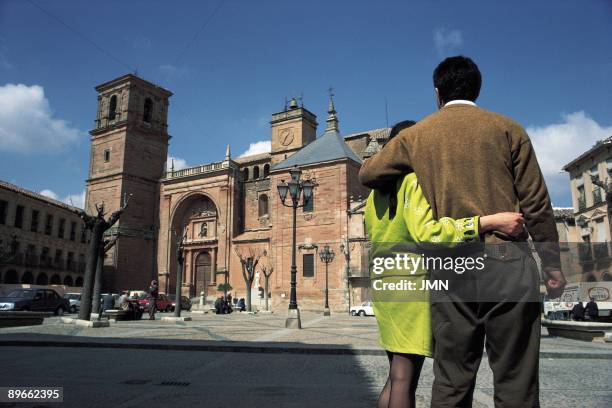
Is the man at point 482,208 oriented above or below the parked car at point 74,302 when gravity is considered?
above

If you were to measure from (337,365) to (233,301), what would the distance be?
1326 inches

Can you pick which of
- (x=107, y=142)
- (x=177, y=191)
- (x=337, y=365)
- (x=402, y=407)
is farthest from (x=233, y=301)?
(x=402, y=407)

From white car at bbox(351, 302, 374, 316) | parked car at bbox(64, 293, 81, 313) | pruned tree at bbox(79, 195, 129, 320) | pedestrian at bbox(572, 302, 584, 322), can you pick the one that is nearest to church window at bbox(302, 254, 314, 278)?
white car at bbox(351, 302, 374, 316)

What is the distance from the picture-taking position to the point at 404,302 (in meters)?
2.13

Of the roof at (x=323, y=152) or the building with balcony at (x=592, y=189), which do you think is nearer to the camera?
the building with balcony at (x=592, y=189)

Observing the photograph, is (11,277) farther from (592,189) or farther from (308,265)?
(592,189)

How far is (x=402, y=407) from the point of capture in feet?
7.10

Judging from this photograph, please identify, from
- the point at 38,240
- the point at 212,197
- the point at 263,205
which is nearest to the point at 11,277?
the point at 38,240

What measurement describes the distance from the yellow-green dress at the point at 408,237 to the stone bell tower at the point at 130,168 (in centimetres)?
4592

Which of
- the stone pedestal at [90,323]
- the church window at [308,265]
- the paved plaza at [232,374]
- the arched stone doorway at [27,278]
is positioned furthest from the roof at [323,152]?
the paved plaza at [232,374]

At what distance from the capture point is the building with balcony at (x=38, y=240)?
119ft

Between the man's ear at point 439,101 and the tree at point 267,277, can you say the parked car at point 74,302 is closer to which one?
the tree at point 267,277

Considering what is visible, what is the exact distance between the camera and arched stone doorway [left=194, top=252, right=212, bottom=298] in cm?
4541

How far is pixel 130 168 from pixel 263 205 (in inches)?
569
